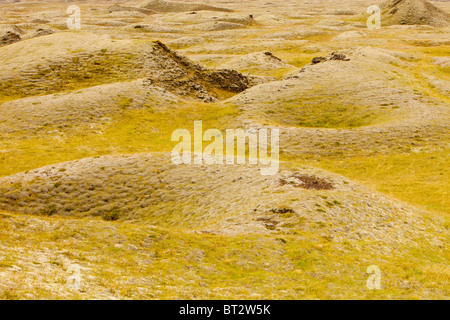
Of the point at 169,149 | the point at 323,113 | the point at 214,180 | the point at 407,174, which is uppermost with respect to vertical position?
the point at 214,180

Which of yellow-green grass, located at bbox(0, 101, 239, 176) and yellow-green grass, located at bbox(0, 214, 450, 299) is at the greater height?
yellow-green grass, located at bbox(0, 214, 450, 299)

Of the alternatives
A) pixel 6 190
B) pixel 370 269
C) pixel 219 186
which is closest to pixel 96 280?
pixel 370 269

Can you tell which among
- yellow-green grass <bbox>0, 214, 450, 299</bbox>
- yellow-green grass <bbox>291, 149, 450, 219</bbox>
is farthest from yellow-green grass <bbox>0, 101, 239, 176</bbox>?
yellow-green grass <bbox>0, 214, 450, 299</bbox>

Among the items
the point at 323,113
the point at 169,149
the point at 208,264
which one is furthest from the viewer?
the point at 323,113

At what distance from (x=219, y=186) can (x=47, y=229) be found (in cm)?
1608

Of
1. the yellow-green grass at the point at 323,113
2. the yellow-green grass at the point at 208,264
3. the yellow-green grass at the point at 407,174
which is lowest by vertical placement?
the yellow-green grass at the point at 407,174

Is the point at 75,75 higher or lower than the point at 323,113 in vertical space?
higher

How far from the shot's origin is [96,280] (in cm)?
1750

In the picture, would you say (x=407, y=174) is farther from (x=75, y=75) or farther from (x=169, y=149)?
(x=75, y=75)

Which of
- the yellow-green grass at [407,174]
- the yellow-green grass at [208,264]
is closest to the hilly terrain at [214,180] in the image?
the yellow-green grass at [208,264]

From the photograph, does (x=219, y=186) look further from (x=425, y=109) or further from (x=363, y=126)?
(x=425, y=109)

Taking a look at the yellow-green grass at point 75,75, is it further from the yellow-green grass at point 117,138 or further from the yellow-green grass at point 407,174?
the yellow-green grass at point 407,174

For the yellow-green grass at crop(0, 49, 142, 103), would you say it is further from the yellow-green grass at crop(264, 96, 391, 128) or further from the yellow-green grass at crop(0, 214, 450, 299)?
the yellow-green grass at crop(0, 214, 450, 299)

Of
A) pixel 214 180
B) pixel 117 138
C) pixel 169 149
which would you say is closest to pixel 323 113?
pixel 169 149
